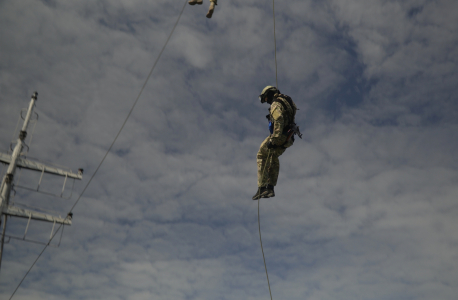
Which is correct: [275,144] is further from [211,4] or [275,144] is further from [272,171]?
[211,4]

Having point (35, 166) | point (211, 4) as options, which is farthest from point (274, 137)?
point (35, 166)

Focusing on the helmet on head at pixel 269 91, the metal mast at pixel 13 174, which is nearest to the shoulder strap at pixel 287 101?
the helmet on head at pixel 269 91

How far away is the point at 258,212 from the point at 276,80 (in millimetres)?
3842

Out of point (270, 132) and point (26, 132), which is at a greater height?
point (26, 132)

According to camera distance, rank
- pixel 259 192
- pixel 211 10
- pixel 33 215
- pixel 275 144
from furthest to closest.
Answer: pixel 33 215, pixel 259 192, pixel 275 144, pixel 211 10

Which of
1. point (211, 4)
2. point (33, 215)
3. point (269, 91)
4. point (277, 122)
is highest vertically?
point (33, 215)

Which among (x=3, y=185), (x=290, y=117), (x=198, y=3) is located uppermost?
(x=3, y=185)

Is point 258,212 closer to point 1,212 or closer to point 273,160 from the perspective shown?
point 273,160

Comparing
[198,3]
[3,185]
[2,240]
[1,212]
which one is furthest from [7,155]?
[198,3]

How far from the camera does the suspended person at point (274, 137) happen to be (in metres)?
10.1

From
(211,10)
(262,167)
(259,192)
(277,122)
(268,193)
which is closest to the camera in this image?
(211,10)

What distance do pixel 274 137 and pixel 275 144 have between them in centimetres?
34

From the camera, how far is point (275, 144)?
1034 cm

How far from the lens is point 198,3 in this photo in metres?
9.67
